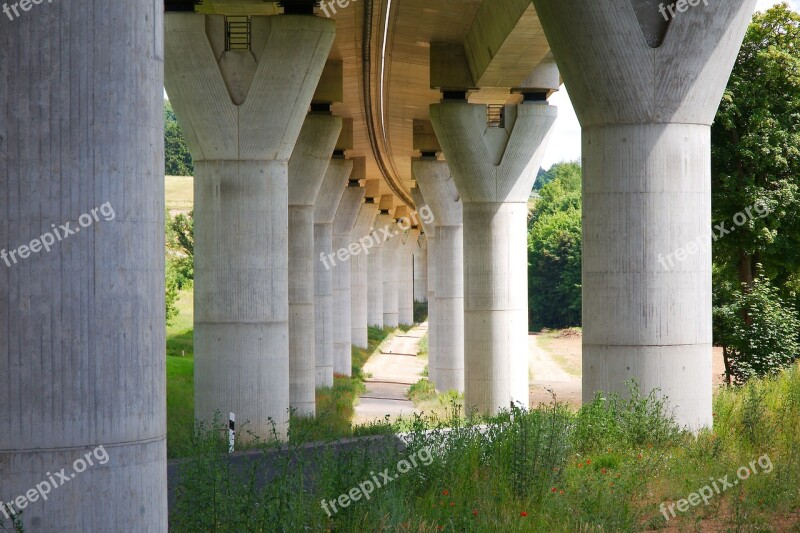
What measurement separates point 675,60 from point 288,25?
301 inches

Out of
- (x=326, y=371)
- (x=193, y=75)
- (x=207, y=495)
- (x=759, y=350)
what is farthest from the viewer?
(x=326, y=371)

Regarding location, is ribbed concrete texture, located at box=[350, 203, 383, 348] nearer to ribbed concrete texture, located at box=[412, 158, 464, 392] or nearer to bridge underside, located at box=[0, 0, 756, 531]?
ribbed concrete texture, located at box=[412, 158, 464, 392]

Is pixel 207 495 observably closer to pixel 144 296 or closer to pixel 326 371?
pixel 144 296

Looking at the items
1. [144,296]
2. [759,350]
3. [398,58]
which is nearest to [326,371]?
[398,58]

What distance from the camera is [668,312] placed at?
13.4 m

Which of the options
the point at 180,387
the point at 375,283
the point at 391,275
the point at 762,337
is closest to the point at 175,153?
the point at 391,275

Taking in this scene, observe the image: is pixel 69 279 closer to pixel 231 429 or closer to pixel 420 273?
pixel 231 429

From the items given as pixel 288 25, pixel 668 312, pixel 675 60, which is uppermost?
pixel 288 25

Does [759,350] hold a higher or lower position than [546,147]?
lower

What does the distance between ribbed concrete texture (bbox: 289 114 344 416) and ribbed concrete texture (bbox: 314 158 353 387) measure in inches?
350

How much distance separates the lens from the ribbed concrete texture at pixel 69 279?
6.46m

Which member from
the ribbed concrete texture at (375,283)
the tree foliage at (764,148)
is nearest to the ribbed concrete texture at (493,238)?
the tree foliage at (764,148)

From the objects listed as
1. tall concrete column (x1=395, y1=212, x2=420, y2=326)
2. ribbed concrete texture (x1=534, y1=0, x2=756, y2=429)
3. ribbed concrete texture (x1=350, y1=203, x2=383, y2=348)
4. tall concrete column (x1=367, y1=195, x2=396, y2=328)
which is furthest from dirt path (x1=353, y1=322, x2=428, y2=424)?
ribbed concrete texture (x1=534, y1=0, x2=756, y2=429)

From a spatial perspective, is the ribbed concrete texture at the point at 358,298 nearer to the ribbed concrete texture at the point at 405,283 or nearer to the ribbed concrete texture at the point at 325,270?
the ribbed concrete texture at the point at 325,270
